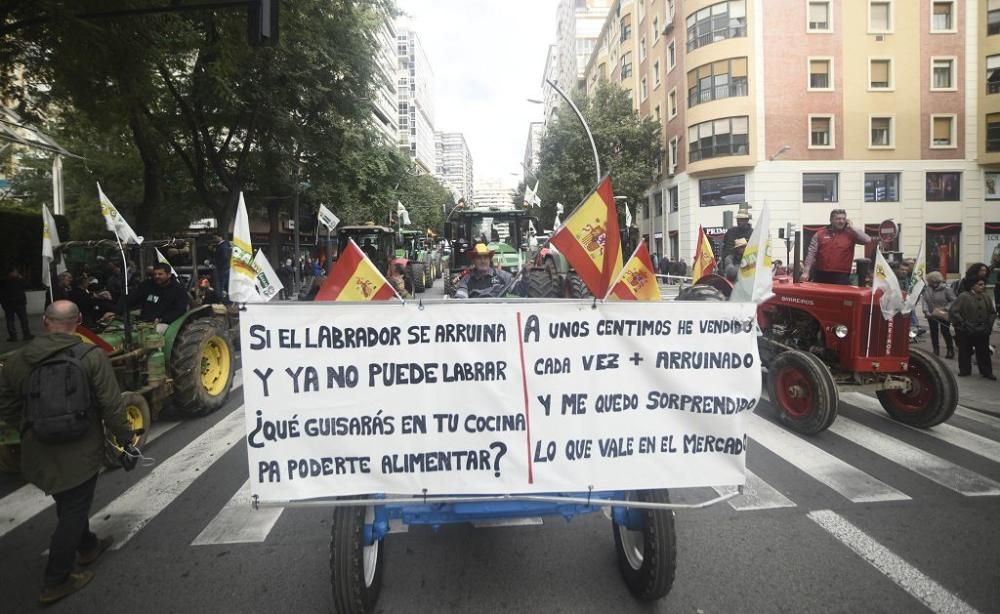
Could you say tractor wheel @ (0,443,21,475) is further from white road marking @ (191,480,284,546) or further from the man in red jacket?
the man in red jacket

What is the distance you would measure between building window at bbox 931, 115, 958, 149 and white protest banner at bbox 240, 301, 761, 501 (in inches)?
1413

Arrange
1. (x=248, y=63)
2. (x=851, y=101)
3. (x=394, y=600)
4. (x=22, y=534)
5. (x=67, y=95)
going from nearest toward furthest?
1. (x=394, y=600)
2. (x=22, y=534)
3. (x=67, y=95)
4. (x=248, y=63)
5. (x=851, y=101)

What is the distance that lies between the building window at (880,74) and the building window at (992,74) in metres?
4.87

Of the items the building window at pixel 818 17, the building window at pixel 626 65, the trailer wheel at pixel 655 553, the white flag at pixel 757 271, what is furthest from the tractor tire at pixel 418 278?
the building window at pixel 626 65

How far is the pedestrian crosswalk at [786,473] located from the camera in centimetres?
439

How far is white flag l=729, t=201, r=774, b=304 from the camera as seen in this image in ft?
10.6

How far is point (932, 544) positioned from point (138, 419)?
6690mm

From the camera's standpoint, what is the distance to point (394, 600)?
3.26 m

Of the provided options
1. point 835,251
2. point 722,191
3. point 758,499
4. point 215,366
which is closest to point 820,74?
point 722,191

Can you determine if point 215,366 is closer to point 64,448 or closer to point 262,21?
point 262,21

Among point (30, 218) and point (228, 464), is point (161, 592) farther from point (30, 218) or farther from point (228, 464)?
point (30, 218)

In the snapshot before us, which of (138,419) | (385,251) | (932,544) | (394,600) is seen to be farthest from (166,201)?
(932,544)

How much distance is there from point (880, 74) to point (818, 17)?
4.41m

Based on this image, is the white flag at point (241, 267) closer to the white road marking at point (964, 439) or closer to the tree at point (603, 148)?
the white road marking at point (964, 439)
